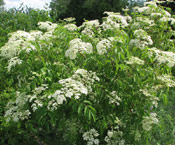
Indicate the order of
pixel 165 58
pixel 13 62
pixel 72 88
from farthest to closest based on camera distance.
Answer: pixel 165 58 < pixel 13 62 < pixel 72 88

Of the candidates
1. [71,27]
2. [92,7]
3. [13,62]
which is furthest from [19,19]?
[92,7]

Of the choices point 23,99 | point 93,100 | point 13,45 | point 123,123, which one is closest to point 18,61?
point 13,45

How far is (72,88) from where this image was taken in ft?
7.18

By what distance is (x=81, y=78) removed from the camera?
2.45m

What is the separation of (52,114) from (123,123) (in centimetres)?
129

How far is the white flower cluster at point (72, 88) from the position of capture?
2.02 m

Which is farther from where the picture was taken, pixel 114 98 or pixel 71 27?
pixel 71 27

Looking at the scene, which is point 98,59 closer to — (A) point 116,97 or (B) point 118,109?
(A) point 116,97

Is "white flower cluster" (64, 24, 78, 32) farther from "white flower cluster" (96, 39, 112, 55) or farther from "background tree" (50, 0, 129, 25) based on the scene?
"background tree" (50, 0, 129, 25)

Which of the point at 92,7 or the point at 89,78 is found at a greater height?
the point at 89,78

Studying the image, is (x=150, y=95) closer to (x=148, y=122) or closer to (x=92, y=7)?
(x=148, y=122)

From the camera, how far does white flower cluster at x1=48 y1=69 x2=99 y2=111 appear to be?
2017 millimetres

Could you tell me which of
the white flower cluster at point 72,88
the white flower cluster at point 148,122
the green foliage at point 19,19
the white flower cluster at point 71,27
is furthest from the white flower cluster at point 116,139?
the green foliage at point 19,19

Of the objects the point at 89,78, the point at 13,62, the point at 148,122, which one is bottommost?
the point at 148,122
